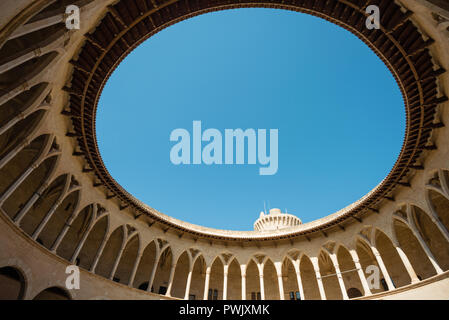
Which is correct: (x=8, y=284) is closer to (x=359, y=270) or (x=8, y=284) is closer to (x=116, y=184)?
(x=116, y=184)

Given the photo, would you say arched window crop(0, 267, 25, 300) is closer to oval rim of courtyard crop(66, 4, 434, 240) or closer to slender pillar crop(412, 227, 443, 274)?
oval rim of courtyard crop(66, 4, 434, 240)

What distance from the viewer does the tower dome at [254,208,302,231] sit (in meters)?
37.8

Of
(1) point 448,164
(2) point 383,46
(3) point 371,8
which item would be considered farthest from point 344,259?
(3) point 371,8

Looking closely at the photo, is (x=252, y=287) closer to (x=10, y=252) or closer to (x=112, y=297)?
(x=112, y=297)

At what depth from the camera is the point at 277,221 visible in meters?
38.3

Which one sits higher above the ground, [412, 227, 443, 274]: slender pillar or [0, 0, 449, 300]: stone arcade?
[0, 0, 449, 300]: stone arcade

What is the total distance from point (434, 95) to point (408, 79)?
170 cm

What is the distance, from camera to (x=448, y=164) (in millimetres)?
15883

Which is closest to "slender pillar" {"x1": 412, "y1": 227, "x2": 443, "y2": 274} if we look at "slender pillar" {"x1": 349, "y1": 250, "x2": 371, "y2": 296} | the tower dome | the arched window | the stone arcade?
the stone arcade

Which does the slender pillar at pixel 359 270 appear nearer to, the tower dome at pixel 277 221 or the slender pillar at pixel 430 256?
the slender pillar at pixel 430 256

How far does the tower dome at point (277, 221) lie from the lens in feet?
124

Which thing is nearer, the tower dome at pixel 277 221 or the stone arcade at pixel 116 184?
the stone arcade at pixel 116 184

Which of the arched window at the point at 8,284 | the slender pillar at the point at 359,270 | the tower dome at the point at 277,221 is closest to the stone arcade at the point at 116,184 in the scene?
the arched window at the point at 8,284

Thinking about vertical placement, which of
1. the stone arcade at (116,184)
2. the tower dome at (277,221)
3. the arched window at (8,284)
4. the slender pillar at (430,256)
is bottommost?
the arched window at (8,284)
